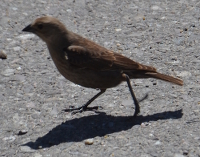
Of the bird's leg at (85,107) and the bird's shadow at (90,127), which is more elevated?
the bird's leg at (85,107)

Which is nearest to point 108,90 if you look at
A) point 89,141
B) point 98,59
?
point 98,59

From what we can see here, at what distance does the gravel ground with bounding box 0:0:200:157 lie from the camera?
18.8 feet

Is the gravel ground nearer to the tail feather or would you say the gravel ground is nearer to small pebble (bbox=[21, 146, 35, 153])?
small pebble (bbox=[21, 146, 35, 153])

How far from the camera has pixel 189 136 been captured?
577 cm

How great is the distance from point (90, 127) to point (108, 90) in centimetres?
96

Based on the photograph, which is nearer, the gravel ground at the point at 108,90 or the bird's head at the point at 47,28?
the gravel ground at the point at 108,90

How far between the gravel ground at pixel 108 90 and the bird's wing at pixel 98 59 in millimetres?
535

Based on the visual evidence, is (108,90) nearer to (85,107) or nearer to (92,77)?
(85,107)

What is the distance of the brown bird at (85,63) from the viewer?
615 cm

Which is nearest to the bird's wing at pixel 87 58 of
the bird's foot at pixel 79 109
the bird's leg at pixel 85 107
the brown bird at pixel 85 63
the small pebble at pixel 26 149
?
the brown bird at pixel 85 63

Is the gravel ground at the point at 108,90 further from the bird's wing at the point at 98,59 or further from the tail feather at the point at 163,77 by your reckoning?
the bird's wing at the point at 98,59

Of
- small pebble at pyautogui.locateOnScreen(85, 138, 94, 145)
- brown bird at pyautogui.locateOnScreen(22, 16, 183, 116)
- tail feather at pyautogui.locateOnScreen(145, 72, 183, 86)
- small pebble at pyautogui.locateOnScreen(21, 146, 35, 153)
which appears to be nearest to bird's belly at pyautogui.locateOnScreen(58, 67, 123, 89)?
brown bird at pyautogui.locateOnScreen(22, 16, 183, 116)

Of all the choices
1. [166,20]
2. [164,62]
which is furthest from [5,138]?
[166,20]

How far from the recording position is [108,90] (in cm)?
689
